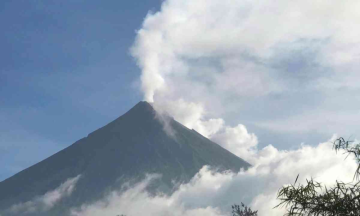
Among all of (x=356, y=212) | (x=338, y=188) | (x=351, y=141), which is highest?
(x=351, y=141)

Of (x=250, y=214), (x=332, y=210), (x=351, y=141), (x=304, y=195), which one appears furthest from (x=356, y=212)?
(x=250, y=214)

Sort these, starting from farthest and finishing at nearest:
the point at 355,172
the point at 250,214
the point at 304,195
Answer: the point at 250,214 < the point at 304,195 < the point at 355,172

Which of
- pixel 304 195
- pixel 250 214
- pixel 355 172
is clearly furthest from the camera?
pixel 250 214

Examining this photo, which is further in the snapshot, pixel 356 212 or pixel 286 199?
pixel 286 199

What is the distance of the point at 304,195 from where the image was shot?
9930mm

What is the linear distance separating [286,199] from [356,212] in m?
1.69

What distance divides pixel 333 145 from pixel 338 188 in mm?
1205

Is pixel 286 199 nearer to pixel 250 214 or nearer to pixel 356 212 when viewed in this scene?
pixel 356 212

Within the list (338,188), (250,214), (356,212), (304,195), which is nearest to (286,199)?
(304,195)

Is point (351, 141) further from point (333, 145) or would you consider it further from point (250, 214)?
point (250, 214)

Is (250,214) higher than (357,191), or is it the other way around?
(250,214)

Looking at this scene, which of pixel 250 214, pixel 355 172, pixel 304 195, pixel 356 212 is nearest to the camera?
pixel 356 212

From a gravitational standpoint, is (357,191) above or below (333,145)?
below

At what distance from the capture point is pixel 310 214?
30.8ft
